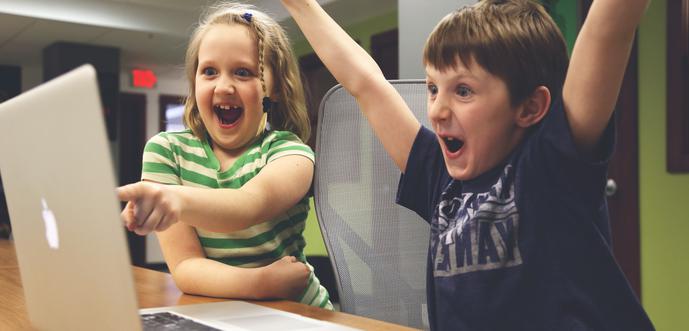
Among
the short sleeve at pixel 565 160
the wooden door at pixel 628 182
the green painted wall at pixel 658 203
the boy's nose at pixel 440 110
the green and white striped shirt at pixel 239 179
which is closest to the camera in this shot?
the short sleeve at pixel 565 160

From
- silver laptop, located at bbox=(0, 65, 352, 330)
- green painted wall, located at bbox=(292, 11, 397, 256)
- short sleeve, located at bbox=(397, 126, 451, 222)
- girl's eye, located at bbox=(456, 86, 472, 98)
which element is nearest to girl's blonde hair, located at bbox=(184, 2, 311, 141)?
short sleeve, located at bbox=(397, 126, 451, 222)

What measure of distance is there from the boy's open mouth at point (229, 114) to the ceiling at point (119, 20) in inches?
162

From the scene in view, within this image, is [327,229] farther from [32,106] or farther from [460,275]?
[32,106]

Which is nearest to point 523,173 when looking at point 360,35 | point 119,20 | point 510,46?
point 510,46

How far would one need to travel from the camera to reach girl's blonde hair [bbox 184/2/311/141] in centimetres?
120

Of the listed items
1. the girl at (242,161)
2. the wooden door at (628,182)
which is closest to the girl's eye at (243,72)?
the girl at (242,161)

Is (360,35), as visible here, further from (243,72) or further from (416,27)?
(243,72)

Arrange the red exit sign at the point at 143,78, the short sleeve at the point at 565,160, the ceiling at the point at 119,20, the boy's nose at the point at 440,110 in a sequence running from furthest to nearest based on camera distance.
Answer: the red exit sign at the point at 143,78 < the ceiling at the point at 119,20 < the boy's nose at the point at 440,110 < the short sleeve at the point at 565,160

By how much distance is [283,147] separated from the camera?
1156 millimetres

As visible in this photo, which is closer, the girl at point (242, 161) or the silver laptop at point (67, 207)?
the silver laptop at point (67, 207)

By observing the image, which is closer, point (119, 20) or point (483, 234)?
point (483, 234)

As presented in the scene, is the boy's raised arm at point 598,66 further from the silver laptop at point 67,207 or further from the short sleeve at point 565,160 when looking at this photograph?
the silver laptop at point 67,207

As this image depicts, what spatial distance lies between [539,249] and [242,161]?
58 centimetres

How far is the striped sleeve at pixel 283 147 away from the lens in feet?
3.74
